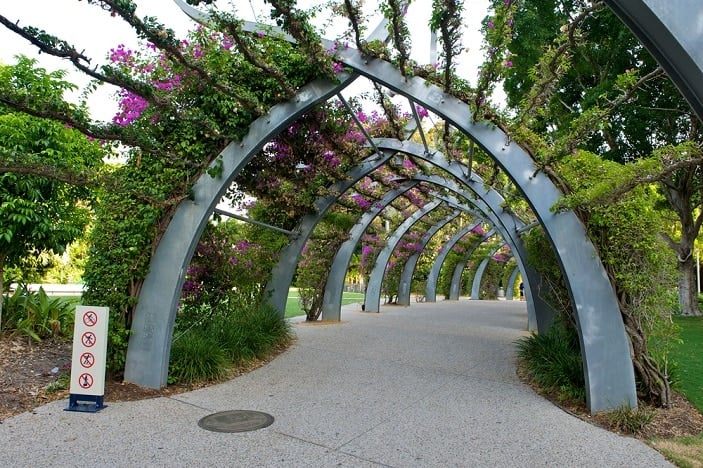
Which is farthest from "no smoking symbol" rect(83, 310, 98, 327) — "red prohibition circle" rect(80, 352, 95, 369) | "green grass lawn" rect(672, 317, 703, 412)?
"green grass lawn" rect(672, 317, 703, 412)

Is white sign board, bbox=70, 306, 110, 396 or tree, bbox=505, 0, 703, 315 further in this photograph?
tree, bbox=505, 0, 703, 315

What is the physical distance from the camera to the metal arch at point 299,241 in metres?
8.85

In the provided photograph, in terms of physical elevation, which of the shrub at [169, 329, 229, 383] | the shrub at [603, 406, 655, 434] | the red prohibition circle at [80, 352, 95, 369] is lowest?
the shrub at [603, 406, 655, 434]

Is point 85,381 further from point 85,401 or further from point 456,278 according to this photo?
point 456,278

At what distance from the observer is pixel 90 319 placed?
14.4 ft

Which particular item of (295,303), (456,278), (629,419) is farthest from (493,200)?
(456,278)

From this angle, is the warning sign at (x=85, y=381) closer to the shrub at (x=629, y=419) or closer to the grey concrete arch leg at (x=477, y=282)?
the shrub at (x=629, y=419)

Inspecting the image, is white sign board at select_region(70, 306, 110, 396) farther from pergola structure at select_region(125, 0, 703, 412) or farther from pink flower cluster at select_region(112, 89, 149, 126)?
pink flower cluster at select_region(112, 89, 149, 126)

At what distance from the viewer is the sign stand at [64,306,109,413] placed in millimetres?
4320

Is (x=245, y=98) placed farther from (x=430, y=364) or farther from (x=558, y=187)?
(x=430, y=364)

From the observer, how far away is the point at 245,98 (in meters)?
5.30

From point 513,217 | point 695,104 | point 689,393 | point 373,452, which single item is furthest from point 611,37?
point 373,452

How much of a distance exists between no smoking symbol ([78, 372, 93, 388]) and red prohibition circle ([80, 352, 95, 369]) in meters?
0.08

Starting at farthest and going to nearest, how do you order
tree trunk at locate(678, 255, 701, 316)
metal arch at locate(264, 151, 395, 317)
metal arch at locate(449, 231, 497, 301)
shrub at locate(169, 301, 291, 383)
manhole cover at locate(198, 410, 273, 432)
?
metal arch at locate(449, 231, 497, 301)
tree trunk at locate(678, 255, 701, 316)
metal arch at locate(264, 151, 395, 317)
shrub at locate(169, 301, 291, 383)
manhole cover at locate(198, 410, 273, 432)
